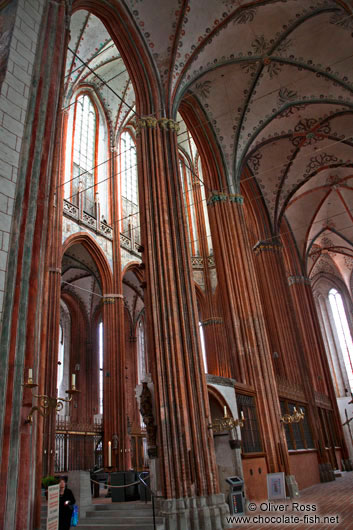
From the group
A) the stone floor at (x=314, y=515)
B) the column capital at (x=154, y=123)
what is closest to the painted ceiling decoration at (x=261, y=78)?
the column capital at (x=154, y=123)

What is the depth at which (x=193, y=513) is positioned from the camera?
7445 millimetres

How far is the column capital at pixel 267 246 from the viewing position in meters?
19.0

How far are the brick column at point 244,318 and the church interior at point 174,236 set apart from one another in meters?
0.05

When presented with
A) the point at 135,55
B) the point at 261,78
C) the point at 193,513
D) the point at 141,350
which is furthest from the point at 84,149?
the point at 193,513

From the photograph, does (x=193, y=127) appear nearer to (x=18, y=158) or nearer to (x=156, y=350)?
Result: (x=156, y=350)

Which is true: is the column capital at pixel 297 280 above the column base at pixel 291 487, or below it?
above

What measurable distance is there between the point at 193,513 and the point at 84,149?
50.9 ft

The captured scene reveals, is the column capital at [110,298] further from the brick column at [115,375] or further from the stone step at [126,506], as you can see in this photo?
the stone step at [126,506]

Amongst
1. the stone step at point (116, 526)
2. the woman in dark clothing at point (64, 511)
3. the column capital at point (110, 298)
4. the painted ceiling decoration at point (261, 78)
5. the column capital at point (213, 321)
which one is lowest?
the stone step at point (116, 526)

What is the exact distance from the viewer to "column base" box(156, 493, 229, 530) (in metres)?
7.26

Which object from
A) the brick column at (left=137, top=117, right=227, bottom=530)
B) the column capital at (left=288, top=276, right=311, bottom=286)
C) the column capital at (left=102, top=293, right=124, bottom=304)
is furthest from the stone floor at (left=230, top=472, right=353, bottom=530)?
the column capital at (left=288, top=276, right=311, bottom=286)

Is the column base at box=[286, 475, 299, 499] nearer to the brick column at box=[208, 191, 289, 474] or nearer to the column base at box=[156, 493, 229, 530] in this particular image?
the brick column at box=[208, 191, 289, 474]

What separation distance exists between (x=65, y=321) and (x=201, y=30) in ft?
55.9

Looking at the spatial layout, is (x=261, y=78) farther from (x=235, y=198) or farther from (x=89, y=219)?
(x=89, y=219)
